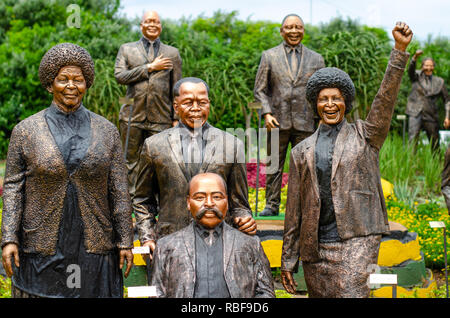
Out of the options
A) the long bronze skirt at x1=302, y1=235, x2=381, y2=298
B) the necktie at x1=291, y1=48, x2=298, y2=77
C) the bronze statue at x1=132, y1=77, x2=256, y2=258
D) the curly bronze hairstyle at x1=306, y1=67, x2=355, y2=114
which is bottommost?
the long bronze skirt at x1=302, y1=235, x2=381, y2=298

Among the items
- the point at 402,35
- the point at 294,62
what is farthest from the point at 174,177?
the point at 294,62

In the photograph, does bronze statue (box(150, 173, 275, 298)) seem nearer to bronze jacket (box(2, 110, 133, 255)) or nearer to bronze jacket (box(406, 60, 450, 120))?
bronze jacket (box(2, 110, 133, 255))

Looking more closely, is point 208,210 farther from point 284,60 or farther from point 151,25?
point 151,25

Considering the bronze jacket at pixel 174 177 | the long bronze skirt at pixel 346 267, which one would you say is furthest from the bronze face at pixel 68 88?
the long bronze skirt at pixel 346 267

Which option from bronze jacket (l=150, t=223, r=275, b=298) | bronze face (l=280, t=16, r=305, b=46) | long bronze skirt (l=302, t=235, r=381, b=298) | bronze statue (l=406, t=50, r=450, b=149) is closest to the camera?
bronze jacket (l=150, t=223, r=275, b=298)

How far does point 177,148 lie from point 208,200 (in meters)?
0.66

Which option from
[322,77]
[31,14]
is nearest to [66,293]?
[322,77]

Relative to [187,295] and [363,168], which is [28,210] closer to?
[187,295]

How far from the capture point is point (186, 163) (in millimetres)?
4371

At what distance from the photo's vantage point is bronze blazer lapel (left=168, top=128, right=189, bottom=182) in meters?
4.36

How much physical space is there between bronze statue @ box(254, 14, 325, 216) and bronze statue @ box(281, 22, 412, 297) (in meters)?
2.68

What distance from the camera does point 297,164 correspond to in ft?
14.5

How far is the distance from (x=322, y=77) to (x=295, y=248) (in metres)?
1.14

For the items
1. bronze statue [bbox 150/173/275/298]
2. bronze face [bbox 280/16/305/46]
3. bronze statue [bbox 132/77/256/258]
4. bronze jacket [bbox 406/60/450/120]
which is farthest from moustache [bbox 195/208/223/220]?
bronze jacket [bbox 406/60/450/120]
